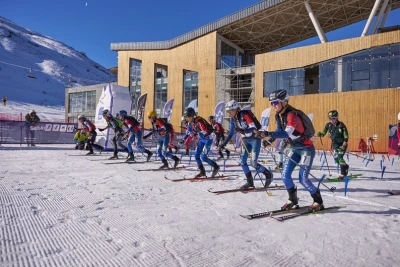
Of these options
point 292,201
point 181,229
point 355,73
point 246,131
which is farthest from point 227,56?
point 181,229

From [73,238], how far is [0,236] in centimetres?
86

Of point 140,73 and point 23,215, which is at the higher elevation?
point 140,73

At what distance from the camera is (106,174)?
841 cm

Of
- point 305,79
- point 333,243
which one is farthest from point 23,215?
point 305,79

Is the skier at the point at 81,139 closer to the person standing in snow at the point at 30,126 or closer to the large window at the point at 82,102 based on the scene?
the person standing in snow at the point at 30,126

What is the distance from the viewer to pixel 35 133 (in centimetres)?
2002

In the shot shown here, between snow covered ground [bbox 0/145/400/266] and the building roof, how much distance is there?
30272 millimetres

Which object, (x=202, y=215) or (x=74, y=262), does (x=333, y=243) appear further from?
(x=74, y=262)

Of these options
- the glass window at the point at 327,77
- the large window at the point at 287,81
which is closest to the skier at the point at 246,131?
the glass window at the point at 327,77

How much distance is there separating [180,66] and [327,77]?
64.3 feet

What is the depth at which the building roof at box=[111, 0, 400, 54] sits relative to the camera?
31.3 meters

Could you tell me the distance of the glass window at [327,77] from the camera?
25906mm

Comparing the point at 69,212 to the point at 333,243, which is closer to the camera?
the point at 333,243

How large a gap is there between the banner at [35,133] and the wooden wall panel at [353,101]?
66.3 feet
